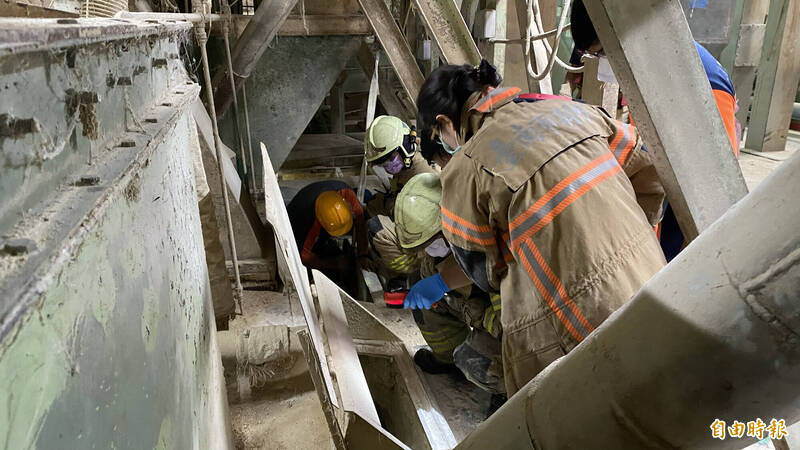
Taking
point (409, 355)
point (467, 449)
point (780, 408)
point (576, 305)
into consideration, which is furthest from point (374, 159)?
point (780, 408)

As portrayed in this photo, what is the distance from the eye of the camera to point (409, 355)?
11.0 ft

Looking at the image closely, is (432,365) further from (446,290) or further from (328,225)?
(328,225)

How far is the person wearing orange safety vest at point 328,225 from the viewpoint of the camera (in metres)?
4.77

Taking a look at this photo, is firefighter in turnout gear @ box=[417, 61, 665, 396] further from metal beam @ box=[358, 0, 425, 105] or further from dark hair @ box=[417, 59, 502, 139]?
metal beam @ box=[358, 0, 425, 105]

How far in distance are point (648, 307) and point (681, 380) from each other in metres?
0.08

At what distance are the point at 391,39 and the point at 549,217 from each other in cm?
243

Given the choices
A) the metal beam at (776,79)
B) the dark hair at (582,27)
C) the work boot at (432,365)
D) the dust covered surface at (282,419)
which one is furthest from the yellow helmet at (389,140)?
the metal beam at (776,79)

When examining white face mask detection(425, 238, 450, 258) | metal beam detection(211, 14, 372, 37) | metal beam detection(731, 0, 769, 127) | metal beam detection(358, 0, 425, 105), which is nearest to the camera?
white face mask detection(425, 238, 450, 258)

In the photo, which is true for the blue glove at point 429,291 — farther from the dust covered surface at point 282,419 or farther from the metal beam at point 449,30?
the metal beam at point 449,30

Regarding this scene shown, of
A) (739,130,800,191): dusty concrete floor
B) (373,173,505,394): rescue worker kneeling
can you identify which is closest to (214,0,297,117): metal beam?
(373,173,505,394): rescue worker kneeling

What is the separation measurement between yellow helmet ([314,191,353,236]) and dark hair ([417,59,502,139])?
2.67 m

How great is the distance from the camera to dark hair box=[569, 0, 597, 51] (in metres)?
1.68

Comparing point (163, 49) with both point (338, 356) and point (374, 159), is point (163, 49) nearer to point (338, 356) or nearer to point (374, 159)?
point (338, 356)

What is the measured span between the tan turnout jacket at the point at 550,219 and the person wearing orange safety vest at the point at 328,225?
2.99 metres
